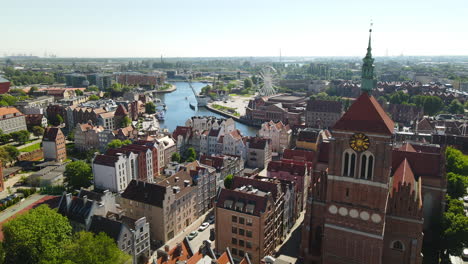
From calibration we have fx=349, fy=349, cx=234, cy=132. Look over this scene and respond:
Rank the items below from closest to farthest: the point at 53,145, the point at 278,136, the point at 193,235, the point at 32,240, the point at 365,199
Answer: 1. the point at 365,199
2. the point at 32,240
3. the point at 193,235
4. the point at 53,145
5. the point at 278,136

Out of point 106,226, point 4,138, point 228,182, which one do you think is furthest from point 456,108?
point 4,138

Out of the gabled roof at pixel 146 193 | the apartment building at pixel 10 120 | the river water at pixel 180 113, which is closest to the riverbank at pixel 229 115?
the river water at pixel 180 113

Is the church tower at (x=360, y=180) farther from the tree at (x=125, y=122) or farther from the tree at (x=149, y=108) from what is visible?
the tree at (x=149, y=108)

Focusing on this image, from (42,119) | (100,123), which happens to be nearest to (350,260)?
(100,123)

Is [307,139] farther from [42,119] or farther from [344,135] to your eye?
[42,119]

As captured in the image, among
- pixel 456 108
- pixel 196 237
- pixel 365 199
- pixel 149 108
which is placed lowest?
pixel 196 237

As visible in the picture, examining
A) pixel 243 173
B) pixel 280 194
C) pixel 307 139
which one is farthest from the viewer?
pixel 307 139

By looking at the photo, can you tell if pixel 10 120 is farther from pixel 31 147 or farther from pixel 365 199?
pixel 365 199

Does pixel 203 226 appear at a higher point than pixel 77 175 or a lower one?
lower
